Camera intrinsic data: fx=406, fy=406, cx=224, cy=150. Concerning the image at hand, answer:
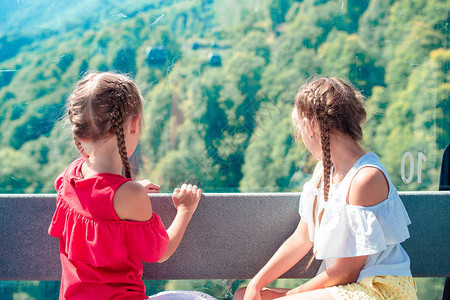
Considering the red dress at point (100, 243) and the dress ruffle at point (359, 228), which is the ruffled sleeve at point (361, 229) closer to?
the dress ruffle at point (359, 228)

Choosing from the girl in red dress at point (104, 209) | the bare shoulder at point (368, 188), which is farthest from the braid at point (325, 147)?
the girl in red dress at point (104, 209)

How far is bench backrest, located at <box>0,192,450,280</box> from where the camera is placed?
165cm

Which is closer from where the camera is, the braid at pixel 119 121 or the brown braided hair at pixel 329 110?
the braid at pixel 119 121

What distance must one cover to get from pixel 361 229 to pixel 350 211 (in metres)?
0.06

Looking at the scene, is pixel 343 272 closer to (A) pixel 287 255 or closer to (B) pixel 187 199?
(A) pixel 287 255

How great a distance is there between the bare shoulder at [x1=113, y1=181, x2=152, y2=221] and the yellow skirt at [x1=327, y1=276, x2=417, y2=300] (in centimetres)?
60

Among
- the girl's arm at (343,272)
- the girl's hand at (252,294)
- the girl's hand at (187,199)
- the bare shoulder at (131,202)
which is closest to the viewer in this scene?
the bare shoulder at (131,202)

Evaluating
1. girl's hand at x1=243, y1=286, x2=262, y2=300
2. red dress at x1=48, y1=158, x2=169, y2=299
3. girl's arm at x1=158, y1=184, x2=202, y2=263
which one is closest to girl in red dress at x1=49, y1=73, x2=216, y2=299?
red dress at x1=48, y1=158, x2=169, y2=299

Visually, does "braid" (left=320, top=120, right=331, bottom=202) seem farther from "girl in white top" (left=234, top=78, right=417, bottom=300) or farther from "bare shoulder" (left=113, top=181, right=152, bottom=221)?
"bare shoulder" (left=113, top=181, right=152, bottom=221)

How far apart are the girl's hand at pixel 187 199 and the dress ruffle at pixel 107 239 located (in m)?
0.35

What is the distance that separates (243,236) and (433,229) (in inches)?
31.5

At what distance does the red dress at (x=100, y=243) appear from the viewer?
3.64ft

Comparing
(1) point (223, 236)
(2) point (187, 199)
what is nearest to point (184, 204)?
(2) point (187, 199)

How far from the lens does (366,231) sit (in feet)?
3.82
